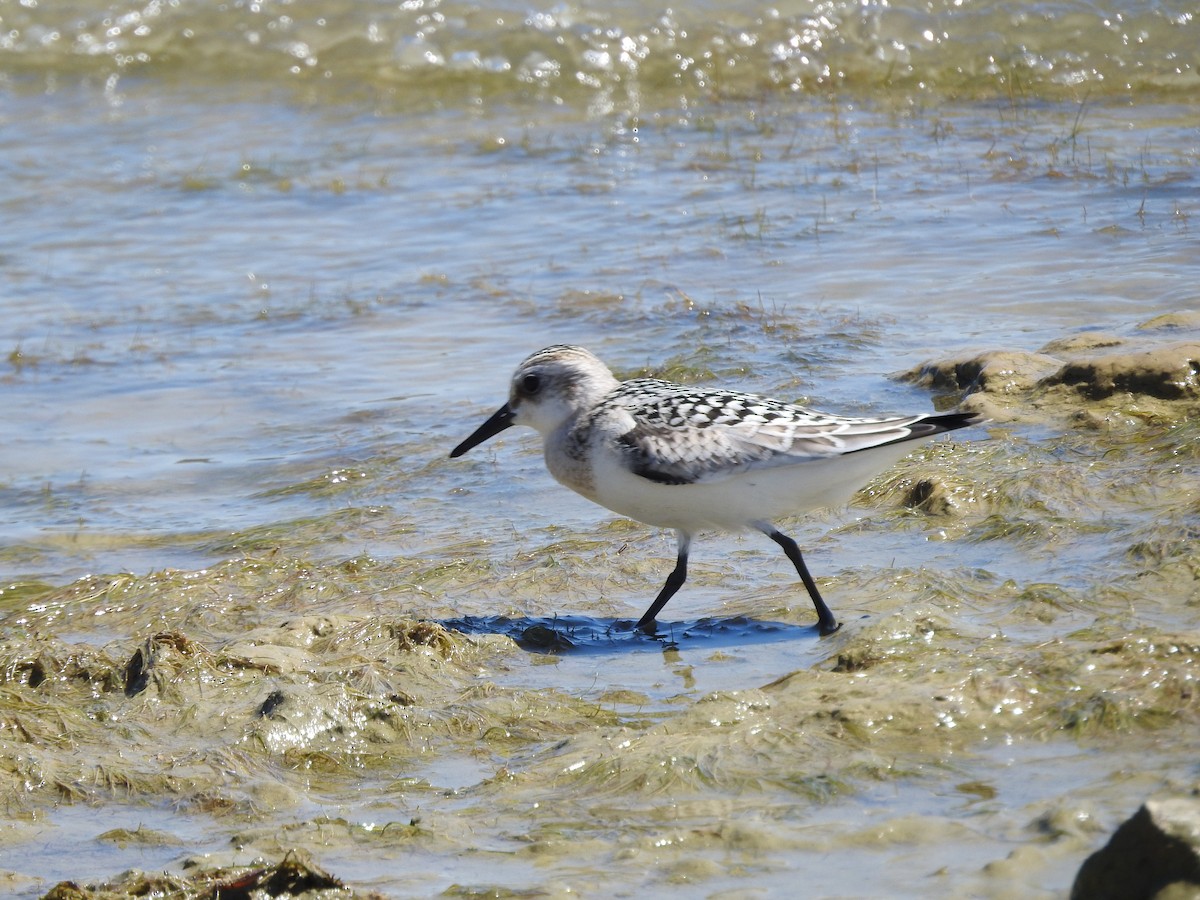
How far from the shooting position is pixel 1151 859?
2984mm

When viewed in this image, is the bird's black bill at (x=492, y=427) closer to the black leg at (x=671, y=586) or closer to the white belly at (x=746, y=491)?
the white belly at (x=746, y=491)

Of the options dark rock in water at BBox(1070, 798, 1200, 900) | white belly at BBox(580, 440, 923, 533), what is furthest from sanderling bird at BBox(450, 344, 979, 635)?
dark rock in water at BBox(1070, 798, 1200, 900)

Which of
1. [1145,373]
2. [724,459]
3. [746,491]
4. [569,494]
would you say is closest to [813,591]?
[746,491]

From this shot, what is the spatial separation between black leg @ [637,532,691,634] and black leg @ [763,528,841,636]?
1.36 ft

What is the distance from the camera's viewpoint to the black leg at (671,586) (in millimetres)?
5980

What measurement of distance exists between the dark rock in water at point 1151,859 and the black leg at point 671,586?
2.94 metres

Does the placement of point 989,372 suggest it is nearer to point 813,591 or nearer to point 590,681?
point 813,591

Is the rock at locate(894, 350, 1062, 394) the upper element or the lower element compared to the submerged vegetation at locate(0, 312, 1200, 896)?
upper

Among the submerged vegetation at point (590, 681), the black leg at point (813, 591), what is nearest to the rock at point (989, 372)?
the submerged vegetation at point (590, 681)

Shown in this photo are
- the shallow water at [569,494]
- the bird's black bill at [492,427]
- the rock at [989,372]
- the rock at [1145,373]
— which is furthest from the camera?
the rock at [989,372]

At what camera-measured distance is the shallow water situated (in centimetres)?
423

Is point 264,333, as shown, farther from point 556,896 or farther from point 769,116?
point 556,896

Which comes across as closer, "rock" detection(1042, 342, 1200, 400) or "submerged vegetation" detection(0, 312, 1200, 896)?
"submerged vegetation" detection(0, 312, 1200, 896)

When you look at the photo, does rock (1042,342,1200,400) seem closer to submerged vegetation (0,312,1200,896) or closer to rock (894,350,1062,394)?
submerged vegetation (0,312,1200,896)
